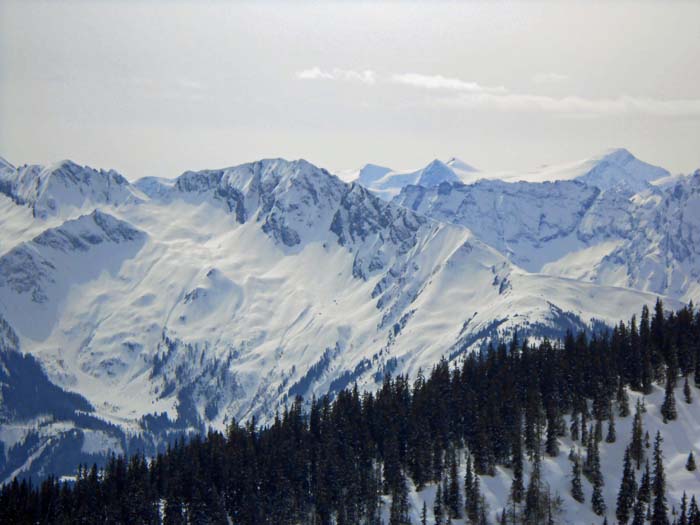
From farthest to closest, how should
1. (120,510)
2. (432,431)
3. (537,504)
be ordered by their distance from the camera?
1. (432,431)
2. (120,510)
3. (537,504)

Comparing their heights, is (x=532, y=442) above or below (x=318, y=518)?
above

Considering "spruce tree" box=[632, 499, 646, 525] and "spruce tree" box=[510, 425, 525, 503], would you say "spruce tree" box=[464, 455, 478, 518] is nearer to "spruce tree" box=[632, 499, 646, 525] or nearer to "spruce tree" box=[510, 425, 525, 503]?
"spruce tree" box=[510, 425, 525, 503]

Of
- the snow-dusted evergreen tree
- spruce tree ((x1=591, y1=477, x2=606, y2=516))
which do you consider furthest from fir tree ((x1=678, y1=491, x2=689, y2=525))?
the snow-dusted evergreen tree

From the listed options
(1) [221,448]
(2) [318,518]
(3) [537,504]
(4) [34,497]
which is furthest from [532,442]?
(4) [34,497]

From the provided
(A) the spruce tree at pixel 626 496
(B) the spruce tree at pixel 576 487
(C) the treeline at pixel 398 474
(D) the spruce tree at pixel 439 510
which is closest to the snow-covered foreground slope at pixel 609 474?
(B) the spruce tree at pixel 576 487

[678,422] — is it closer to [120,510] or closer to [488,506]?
[488,506]

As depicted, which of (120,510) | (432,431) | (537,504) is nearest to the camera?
(537,504)

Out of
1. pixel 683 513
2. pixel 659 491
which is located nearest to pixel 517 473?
pixel 659 491
